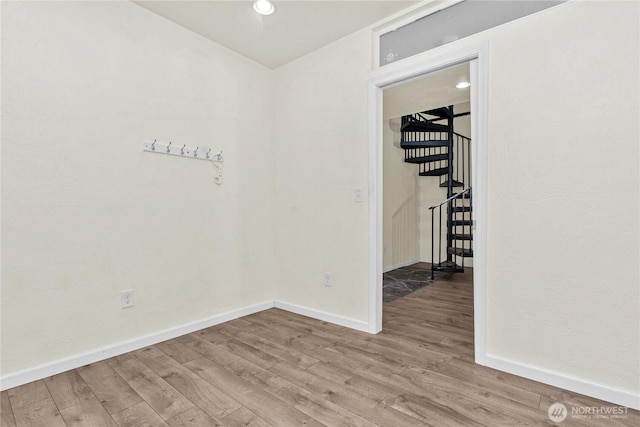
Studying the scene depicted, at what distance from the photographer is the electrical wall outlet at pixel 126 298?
7.32ft

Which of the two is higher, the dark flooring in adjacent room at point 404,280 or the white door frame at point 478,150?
the white door frame at point 478,150

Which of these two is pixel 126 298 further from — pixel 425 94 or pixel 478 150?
pixel 425 94

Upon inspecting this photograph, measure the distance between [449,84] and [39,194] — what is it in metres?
3.42

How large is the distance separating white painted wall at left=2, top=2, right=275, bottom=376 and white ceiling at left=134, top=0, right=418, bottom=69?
144mm

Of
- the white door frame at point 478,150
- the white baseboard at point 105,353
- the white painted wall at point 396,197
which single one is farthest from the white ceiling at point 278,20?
the white painted wall at point 396,197

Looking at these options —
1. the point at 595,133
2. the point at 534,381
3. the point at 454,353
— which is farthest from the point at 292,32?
the point at 534,381

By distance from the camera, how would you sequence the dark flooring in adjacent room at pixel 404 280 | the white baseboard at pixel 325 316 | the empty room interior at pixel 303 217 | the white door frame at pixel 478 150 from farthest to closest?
1. the dark flooring in adjacent room at pixel 404 280
2. the white baseboard at pixel 325 316
3. the white door frame at pixel 478 150
4. the empty room interior at pixel 303 217

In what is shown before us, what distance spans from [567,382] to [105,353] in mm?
2793

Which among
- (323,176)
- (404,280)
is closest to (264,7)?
(323,176)

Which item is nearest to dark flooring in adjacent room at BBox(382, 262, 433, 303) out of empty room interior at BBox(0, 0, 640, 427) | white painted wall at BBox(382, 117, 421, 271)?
white painted wall at BBox(382, 117, 421, 271)

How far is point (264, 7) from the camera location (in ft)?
7.53

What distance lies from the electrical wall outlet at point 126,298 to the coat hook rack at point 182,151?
103 centimetres

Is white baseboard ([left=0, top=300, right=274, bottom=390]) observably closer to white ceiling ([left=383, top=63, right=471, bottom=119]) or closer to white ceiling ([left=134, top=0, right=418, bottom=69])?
white ceiling ([left=134, top=0, right=418, bottom=69])

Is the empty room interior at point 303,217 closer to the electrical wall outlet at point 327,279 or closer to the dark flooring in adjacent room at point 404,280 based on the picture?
the electrical wall outlet at point 327,279
